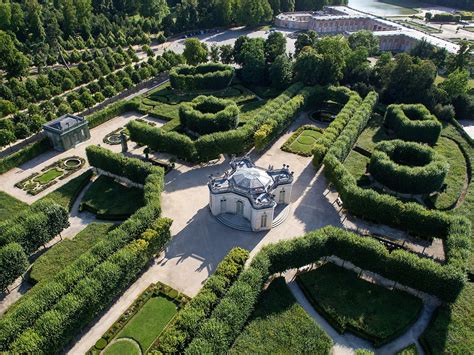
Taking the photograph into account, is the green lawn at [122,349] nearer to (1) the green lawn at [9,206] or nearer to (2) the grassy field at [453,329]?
(1) the green lawn at [9,206]

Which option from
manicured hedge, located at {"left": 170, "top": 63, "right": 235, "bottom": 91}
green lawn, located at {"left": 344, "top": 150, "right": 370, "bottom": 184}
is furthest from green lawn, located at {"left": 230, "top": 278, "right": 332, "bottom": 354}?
manicured hedge, located at {"left": 170, "top": 63, "right": 235, "bottom": 91}

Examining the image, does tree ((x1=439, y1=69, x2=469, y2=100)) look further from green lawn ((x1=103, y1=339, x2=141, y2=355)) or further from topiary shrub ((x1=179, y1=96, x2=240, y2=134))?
green lawn ((x1=103, y1=339, x2=141, y2=355))

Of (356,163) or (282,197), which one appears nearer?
(282,197)

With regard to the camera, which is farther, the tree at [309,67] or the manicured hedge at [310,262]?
the tree at [309,67]

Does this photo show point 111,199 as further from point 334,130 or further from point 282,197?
point 334,130

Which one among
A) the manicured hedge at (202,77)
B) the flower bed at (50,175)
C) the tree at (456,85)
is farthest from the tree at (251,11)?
the flower bed at (50,175)

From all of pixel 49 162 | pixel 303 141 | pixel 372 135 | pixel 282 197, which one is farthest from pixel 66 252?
pixel 372 135
